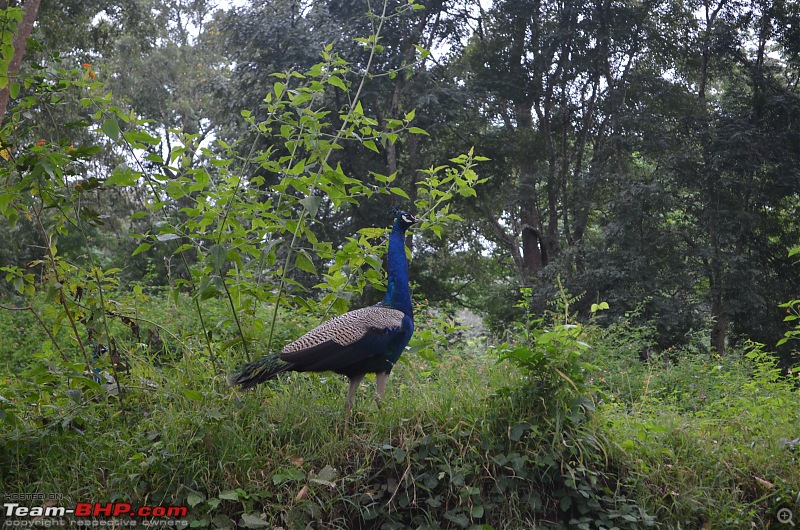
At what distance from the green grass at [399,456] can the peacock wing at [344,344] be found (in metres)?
0.38

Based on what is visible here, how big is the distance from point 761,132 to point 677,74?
7.45ft

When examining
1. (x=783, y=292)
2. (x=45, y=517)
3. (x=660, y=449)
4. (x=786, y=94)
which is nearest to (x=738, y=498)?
(x=660, y=449)

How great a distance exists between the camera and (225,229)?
4664 millimetres

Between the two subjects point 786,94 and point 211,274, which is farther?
point 786,94

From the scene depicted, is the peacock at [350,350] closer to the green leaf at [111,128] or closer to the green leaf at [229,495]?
the green leaf at [229,495]

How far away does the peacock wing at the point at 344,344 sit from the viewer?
4160 millimetres

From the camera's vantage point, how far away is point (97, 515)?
383 cm

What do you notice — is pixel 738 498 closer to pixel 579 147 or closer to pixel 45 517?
pixel 45 517

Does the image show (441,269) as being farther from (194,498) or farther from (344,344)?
(194,498)

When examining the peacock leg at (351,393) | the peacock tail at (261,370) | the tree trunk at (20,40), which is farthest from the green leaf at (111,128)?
the tree trunk at (20,40)

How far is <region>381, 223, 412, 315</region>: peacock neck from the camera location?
4.48 meters

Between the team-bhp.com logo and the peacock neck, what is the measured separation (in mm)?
1598

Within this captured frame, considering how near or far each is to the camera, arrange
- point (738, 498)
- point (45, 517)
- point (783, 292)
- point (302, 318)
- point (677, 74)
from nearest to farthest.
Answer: point (45, 517) < point (738, 498) < point (302, 318) < point (783, 292) < point (677, 74)

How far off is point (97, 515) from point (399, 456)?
5.09ft
